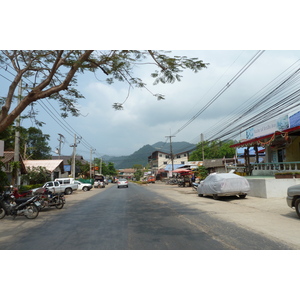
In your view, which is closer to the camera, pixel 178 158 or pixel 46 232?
pixel 46 232

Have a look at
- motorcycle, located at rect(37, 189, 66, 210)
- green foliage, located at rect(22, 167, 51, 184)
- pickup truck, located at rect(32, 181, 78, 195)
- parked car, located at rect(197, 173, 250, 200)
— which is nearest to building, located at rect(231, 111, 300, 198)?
parked car, located at rect(197, 173, 250, 200)

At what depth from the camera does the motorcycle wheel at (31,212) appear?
1029 centimetres

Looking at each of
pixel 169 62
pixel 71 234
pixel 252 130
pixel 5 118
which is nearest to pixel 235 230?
pixel 71 234

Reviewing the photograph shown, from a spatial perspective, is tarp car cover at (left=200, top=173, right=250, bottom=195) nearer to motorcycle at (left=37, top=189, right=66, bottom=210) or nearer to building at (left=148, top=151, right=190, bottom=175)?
motorcycle at (left=37, top=189, right=66, bottom=210)

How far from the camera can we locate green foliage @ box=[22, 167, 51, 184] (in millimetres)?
28742

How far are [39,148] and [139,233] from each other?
5446cm

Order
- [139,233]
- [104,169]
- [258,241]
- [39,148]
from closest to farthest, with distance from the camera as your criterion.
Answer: [258,241] < [139,233] < [39,148] < [104,169]

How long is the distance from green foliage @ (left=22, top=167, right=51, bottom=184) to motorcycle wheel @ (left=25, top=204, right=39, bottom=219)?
19.9 metres

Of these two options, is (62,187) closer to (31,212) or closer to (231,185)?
(31,212)

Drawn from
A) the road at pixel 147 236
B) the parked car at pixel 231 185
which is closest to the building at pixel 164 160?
the parked car at pixel 231 185

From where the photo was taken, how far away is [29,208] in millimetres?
10367

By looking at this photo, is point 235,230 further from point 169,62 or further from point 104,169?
point 104,169

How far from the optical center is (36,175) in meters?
29.0

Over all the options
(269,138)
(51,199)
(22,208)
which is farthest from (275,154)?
(22,208)
